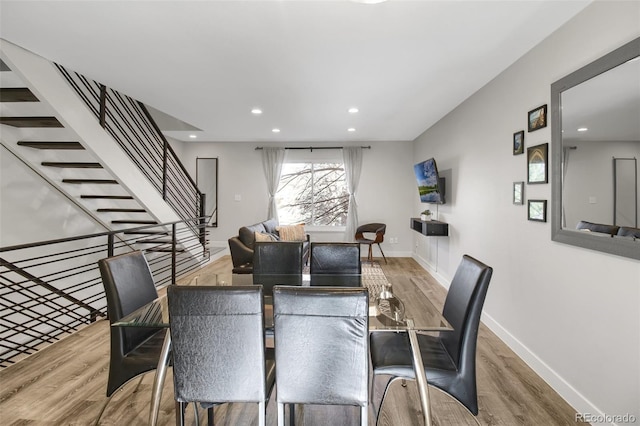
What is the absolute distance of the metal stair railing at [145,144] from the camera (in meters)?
3.73

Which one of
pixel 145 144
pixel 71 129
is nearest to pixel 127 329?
pixel 71 129

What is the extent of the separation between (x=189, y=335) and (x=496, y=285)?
2.86 meters

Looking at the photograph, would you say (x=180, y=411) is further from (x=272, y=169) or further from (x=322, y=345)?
(x=272, y=169)

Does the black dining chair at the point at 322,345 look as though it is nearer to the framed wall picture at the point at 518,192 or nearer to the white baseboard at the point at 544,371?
the white baseboard at the point at 544,371

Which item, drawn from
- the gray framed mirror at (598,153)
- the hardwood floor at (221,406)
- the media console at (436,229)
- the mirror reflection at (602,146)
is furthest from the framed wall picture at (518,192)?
the media console at (436,229)

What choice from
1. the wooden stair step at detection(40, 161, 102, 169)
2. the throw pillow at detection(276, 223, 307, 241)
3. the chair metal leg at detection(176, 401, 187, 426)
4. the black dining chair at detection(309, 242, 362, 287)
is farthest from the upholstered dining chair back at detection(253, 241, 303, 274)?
the throw pillow at detection(276, 223, 307, 241)

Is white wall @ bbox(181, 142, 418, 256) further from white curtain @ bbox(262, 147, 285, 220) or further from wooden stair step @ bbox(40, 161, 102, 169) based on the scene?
wooden stair step @ bbox(40, 161, 102, 169)

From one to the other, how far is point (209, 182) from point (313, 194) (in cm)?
235

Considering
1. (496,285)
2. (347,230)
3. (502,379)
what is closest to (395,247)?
(347,230)

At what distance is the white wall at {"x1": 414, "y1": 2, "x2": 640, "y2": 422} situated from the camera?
1654mm

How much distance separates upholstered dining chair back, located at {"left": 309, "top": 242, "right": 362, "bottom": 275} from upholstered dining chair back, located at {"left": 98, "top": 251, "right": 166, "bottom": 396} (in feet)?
4.02

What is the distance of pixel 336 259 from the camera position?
2.54 metres

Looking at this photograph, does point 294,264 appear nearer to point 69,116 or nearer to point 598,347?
point 598,347

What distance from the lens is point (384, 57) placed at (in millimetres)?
2521
